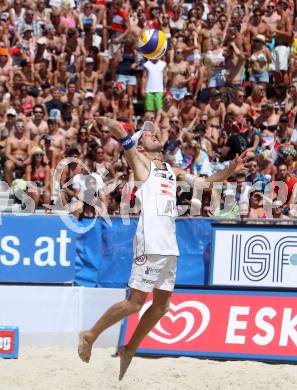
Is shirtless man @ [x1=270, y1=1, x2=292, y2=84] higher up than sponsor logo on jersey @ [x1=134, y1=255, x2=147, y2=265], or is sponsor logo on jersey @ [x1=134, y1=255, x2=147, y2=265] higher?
shirtless man @ [x1=270, y1=1, x2=292, y2=84]

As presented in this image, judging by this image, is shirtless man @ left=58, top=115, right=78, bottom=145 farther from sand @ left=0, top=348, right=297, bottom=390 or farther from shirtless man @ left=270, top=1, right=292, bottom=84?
sand @ left=0, top=348, right=297, bottom=390

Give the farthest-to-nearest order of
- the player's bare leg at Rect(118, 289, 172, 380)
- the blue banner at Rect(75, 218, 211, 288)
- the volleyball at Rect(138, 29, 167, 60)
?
the blue banner at Rect(75, 218, 211, 288)
the volleyball at Rect(138, 29, 167, 60)
the player's bare leg at Rect(118, 289, 172, 380)

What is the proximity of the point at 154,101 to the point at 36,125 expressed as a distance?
7.29 feet

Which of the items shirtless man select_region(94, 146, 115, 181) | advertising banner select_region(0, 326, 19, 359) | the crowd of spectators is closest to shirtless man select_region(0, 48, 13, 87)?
the crowd of spectators

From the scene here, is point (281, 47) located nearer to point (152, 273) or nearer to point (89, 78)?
point (89, 78)

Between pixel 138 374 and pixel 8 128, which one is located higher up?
pixel 8 128

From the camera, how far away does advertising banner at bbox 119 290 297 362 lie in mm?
10414

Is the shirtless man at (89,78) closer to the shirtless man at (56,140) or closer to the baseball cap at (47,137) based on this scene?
the shirtless man at (56,140)

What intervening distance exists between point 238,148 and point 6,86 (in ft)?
15.1

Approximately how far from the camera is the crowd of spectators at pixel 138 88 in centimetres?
1484

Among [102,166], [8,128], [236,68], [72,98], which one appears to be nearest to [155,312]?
[102,166]

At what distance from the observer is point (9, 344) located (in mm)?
10109

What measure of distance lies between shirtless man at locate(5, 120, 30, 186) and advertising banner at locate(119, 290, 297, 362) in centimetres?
521

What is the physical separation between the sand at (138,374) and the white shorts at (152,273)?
1.24 metres
